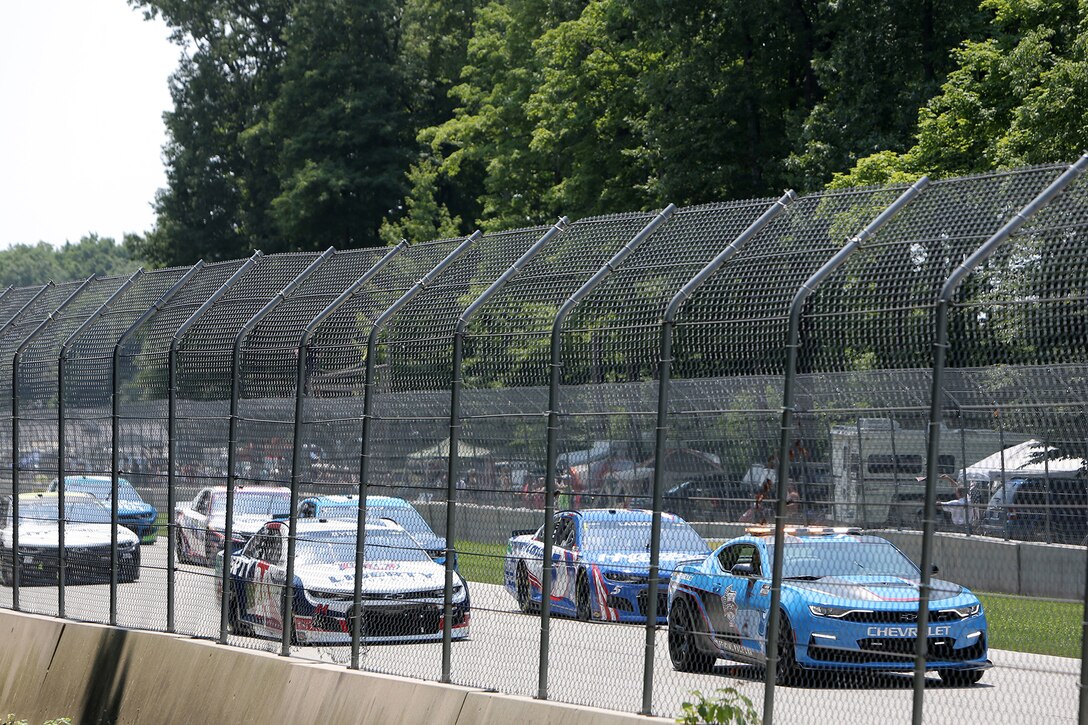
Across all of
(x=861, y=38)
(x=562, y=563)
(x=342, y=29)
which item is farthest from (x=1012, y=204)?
(x=342, y=29)

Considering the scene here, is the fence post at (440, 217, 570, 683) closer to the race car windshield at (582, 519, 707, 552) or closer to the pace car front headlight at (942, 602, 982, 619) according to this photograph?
the race car windshield at (582, 519, 707, 552)

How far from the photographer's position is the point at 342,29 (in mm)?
59281

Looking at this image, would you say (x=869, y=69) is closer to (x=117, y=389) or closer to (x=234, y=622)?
(x=117, y=389)

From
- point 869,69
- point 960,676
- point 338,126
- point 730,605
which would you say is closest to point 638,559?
point 730,605

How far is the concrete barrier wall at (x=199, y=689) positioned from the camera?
9055 mm

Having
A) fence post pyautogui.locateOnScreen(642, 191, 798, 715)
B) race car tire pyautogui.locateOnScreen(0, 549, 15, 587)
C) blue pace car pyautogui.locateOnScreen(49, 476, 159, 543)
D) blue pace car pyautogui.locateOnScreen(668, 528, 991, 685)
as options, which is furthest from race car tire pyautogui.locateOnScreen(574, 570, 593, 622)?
race car tire pyautogui.locateOnScreen(0, 549, 15, 587)

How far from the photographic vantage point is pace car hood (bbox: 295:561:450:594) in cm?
1037

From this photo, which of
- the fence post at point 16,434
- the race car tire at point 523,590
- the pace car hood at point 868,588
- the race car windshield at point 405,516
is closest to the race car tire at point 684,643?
the pace car hood at point 868,588

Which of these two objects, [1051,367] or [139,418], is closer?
[1051,367]

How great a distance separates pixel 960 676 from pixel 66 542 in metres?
9.24

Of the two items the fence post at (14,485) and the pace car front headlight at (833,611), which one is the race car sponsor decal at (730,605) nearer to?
the pace car front headlight at (833,611)

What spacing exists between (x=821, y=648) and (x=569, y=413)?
2.24m

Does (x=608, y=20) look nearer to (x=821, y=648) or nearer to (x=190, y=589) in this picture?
(x=190, y=589)

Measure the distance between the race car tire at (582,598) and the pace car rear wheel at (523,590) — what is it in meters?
0.32
